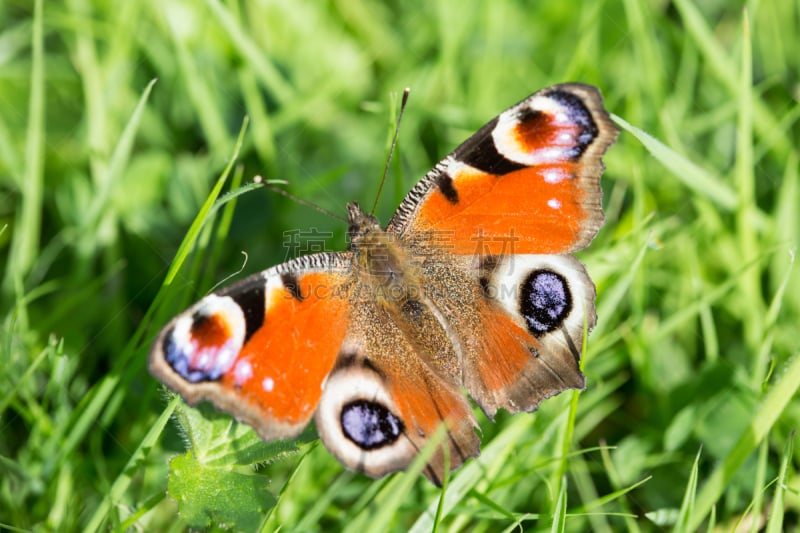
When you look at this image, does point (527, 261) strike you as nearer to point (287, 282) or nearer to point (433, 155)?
point (287, 282)

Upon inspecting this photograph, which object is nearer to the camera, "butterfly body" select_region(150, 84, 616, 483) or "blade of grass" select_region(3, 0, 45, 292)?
"butterfly body" select_region(150, 84, 616, 483)

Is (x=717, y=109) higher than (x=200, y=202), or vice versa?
(x=717, y=109)

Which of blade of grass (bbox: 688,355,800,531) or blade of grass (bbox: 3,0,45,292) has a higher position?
blade of grass (bbox: 3,0,45,292)

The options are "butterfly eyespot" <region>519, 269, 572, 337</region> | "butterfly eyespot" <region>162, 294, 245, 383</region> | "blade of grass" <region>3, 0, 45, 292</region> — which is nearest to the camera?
"butterfly eyespot" <region>162, 294, 245, 383</region>

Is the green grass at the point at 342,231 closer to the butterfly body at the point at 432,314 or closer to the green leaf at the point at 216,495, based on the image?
the green leaf at the point at 216,495

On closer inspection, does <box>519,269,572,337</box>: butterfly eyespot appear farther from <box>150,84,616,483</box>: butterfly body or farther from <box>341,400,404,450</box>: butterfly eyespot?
<box>341,400,404,450</box>: butterfly eyespot

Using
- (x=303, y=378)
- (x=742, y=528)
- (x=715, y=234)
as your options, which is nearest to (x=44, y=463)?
(x=303, y=378)

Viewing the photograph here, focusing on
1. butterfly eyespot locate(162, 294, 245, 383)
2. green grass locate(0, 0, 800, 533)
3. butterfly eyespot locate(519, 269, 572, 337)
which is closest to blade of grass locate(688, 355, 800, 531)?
green grass locate(0, 0, 800, 533)
